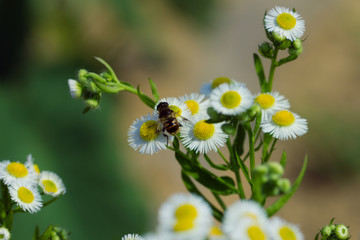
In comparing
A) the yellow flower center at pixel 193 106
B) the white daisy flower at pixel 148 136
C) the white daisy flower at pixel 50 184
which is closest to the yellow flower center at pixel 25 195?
the white daisy flower at pixel 50 184

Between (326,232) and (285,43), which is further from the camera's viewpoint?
(285,43)

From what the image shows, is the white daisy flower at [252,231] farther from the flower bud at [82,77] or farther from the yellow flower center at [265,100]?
the flower bud at [82,77]

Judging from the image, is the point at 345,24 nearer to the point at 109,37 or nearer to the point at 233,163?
the point at 109,37

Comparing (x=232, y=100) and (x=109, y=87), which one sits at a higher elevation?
(x=109, y=87)

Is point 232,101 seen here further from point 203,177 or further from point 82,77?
point 82,77

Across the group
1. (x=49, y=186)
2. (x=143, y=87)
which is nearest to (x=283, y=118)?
(x=49, y=186)

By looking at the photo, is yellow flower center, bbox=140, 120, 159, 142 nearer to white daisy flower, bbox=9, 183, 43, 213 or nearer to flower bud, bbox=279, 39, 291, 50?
white daisy flower, bbox=9, 183, 43, 213

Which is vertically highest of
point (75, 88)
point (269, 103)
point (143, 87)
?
point (143, 87)
